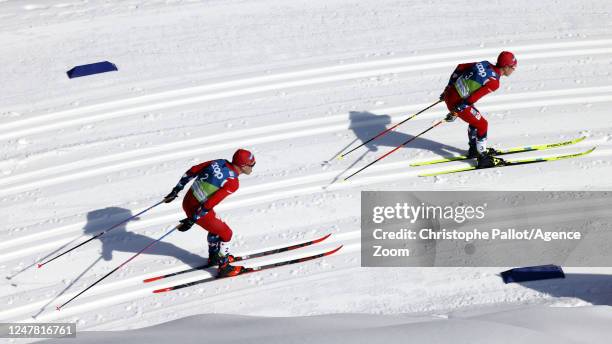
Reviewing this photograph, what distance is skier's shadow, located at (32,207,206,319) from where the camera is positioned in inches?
362

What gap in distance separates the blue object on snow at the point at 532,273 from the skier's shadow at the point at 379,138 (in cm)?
237

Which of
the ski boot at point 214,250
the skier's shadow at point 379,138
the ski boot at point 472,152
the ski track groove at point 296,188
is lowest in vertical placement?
the ski boot at point 214,250

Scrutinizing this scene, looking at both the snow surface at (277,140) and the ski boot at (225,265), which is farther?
the ski boot at (225,265)

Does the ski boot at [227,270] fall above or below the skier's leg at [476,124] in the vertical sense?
below

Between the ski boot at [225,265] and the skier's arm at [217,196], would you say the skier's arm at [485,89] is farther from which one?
the ski boot at [225,265]

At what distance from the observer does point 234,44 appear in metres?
12.9

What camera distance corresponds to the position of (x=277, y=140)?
11.0 meters

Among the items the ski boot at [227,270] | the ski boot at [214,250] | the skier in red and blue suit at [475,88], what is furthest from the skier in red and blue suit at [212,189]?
the skier in red and blue suit at [475,88]

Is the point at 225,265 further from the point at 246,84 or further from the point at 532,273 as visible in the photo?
the point at 246,84

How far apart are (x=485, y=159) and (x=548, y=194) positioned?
978mm

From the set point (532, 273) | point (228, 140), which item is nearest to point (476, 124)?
point (532, 273)

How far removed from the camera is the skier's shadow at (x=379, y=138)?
10742 millimetres

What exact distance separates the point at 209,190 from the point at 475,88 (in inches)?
155

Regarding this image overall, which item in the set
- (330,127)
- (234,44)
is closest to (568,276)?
(330,127)
